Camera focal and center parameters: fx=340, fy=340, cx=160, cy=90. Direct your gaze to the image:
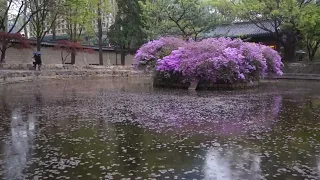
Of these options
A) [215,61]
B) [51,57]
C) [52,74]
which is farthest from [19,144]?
[51,57]

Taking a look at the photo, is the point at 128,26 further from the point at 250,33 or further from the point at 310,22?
the point at 310,22

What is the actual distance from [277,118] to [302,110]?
2.28 m

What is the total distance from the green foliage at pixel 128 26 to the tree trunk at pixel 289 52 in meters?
16.4

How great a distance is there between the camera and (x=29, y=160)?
5.80m

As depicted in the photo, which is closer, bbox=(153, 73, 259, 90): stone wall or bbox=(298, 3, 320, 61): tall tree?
bbox=(153, 73, 259, 90): stone wall

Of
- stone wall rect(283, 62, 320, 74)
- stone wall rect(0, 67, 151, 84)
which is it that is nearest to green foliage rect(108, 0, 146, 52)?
stone wall rect(0, 67, 151, 84)

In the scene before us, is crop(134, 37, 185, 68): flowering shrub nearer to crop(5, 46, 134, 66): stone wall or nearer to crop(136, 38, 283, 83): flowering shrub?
crop(136, 38, 283, 83): flowering shrub

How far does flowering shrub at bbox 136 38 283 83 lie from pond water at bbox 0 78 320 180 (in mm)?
7198

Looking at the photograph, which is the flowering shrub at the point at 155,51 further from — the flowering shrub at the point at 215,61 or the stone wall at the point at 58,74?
the stone wall at the point at 58,74

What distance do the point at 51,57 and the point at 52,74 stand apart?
9131 mm

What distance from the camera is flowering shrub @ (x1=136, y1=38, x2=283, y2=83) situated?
19.1 meters

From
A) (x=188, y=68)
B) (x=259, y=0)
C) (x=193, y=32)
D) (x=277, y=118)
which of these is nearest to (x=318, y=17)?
(x=259, y=0)

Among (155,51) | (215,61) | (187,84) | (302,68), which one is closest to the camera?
(215,61)

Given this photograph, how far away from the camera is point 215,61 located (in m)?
18.7
